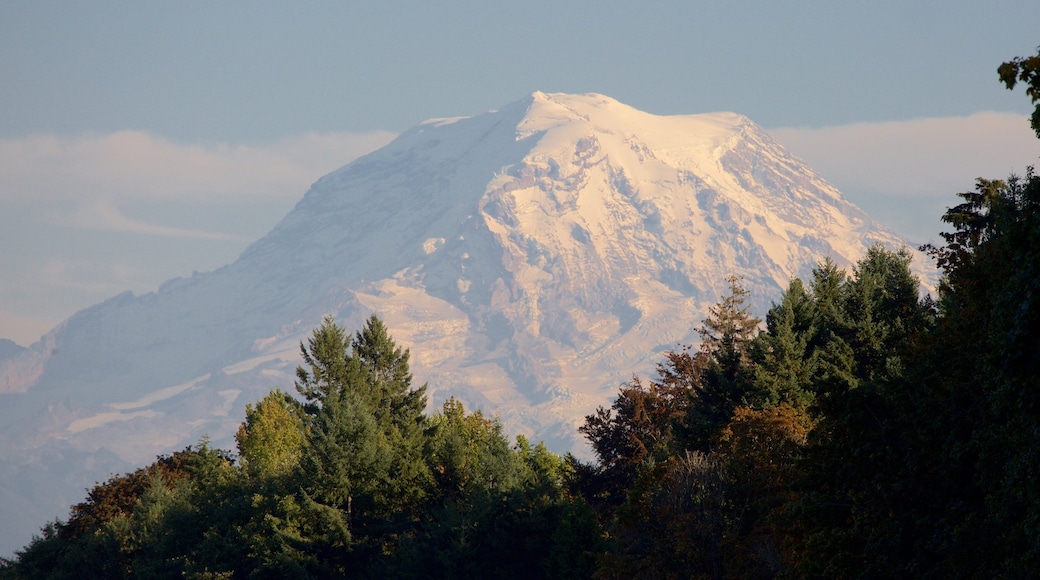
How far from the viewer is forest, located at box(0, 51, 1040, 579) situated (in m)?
31.9

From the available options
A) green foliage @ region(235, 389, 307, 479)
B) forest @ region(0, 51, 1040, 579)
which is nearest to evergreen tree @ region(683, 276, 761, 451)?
forest @ region(0, 51, 1040, 579)

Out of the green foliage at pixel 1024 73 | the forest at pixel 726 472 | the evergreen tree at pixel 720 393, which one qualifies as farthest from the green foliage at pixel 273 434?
the green foliage at pixel 1024 73

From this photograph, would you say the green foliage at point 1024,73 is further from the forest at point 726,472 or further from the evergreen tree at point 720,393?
the evergreen tree at point 720,393

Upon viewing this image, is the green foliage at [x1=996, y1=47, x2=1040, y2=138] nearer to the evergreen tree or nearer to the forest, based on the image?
the forest

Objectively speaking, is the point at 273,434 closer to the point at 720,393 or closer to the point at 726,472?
the point at 720,393

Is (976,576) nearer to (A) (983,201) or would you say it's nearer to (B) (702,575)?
(B) (702,575)

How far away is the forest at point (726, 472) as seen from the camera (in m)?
31.9

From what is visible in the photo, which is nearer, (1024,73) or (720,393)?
(1024,73)

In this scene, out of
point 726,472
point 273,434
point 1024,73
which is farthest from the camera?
point 273,434

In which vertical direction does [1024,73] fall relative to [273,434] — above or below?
below

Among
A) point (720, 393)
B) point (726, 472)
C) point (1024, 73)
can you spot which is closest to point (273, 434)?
point (720, 393)

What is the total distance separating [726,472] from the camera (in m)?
55.5

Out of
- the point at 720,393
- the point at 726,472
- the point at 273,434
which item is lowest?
the point at 726,472

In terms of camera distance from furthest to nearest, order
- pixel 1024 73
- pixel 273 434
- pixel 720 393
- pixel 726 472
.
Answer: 1. pixel 273 434
2. pixel 720 393
3. pixel 726 472
4. pixel 1024 73
